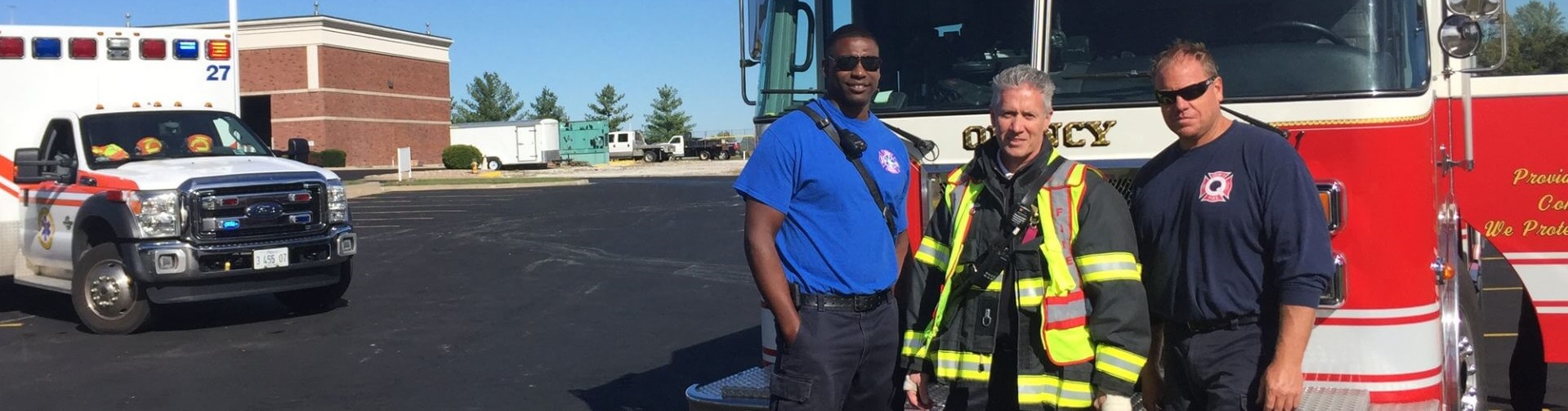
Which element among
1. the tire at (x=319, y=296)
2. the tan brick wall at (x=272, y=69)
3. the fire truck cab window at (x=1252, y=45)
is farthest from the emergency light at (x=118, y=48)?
the tan brick wall at (x=272, y=69)

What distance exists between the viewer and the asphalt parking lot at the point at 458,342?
7914 mm

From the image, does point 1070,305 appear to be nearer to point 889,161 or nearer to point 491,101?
point 889,161

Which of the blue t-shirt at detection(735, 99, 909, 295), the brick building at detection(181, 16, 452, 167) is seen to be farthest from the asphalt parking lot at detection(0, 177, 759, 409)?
the brick building at detection(181, 16, 452, 167)

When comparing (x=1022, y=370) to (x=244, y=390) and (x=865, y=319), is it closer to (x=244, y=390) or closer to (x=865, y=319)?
(x=865, y=319)

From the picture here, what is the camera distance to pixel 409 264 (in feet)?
52.1

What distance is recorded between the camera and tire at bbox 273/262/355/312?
1180 centimetres

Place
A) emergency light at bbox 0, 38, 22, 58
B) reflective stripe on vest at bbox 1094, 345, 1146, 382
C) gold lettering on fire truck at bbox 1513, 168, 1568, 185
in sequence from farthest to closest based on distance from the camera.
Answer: emergency light at bbox 0, 38, 22, 58, gold lettering on fire truck at bbox 1513, 168, 1568, 185, reflective stripe on vest at bbox 1094, 345, 1146, 382

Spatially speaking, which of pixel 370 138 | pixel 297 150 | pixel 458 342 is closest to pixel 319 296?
pixel 297 150

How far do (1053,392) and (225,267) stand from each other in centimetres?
877

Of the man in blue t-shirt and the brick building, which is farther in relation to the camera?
the brick building

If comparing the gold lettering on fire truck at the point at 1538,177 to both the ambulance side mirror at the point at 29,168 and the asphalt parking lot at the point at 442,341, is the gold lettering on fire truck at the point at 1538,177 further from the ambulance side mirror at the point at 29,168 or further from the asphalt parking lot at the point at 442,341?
the ambulance side mirror at the point at 29,168

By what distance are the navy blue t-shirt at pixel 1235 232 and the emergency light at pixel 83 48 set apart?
36.6 feet

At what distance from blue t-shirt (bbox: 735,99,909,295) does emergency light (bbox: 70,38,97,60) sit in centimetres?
1030

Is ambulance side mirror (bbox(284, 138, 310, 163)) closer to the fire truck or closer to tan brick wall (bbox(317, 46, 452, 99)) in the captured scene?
the fire truck
